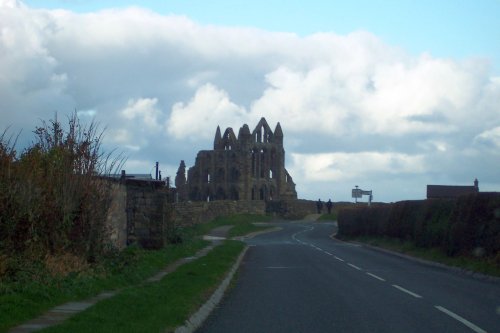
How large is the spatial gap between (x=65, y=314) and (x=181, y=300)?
2.66 metres

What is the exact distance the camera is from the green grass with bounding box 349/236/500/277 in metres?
26.5

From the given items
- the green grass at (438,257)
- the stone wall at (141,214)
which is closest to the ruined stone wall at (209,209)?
the stone wall at (141,214)

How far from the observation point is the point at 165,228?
31.7 m

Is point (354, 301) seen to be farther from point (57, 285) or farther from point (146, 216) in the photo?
point (146, 216)

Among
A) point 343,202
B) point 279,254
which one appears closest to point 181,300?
point 279,254

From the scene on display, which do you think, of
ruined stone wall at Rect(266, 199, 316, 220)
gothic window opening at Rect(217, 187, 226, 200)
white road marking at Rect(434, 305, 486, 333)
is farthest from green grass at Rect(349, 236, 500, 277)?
gothic window opening at Rect(217, 187, 226, 200)

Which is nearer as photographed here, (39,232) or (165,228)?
(39,232)

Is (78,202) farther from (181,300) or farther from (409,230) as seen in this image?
(409,230)

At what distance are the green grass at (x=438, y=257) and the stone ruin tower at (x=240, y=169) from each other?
1836 inches

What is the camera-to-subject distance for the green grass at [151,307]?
1168cm

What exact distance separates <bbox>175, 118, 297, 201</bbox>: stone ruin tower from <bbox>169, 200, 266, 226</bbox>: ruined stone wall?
805cm

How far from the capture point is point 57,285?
51.7ft

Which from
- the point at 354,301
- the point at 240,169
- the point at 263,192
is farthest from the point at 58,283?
the point at 263,192

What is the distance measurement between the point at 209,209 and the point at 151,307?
55035mm
